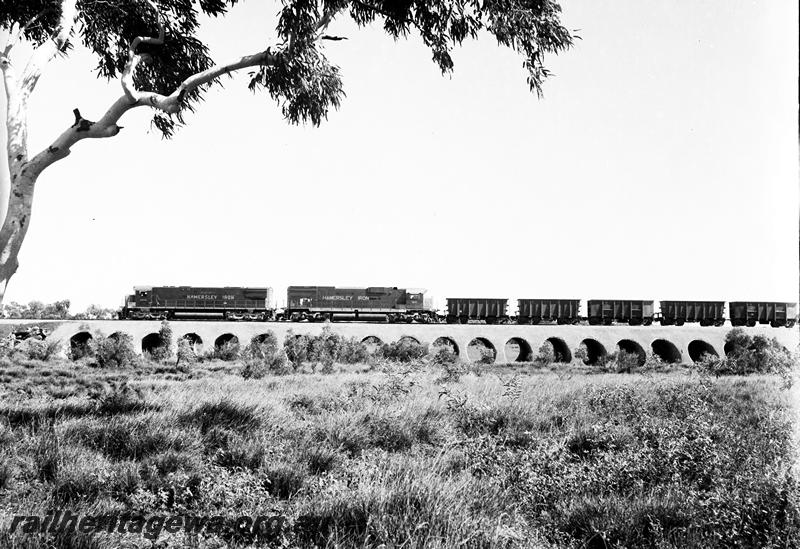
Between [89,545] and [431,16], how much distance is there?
5.38 metres

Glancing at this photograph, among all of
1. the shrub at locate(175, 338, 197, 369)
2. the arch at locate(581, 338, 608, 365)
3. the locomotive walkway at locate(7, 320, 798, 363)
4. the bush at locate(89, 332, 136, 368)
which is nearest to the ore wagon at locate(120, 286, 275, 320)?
the locomotive walkway at locate(7, 320, 798, 363)

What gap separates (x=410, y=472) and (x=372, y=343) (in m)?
29.3

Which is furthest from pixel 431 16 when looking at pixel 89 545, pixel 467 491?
pixel 89 545

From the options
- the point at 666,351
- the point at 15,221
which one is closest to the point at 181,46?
the point at 15,221

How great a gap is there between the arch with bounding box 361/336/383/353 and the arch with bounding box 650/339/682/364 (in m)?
22.0

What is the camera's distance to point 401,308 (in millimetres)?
38969

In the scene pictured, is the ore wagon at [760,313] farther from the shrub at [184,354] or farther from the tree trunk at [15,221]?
the tree trunk at [15,221]

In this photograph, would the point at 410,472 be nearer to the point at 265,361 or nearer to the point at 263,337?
the point at 265,361

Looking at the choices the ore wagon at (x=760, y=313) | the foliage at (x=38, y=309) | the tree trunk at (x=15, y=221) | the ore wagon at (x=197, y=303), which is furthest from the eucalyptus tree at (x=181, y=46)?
the foliage at (x=38, y=309)

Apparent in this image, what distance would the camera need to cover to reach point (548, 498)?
380 centimetres

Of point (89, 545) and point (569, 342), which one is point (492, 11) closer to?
point (89, 545)

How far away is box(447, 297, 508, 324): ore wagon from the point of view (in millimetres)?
40531

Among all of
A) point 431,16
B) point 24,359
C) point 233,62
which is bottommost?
point 24,359

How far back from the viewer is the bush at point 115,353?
24.7 metres
